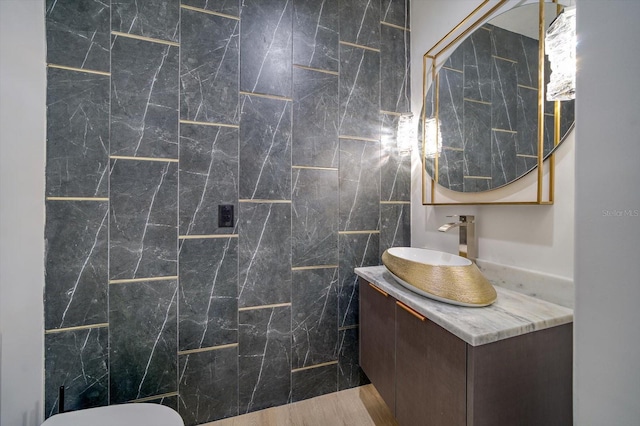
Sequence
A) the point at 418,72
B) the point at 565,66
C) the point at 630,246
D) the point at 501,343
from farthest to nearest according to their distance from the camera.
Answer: the point at 418,72 → the point at 565,66 → the point at 501,343 → the point at 630,246

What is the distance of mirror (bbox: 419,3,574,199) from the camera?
1096 millimetres

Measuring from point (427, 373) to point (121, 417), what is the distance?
1.22 m

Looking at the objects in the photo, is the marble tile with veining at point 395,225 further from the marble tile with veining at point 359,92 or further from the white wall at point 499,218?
the marble tile with veining at point 359,92

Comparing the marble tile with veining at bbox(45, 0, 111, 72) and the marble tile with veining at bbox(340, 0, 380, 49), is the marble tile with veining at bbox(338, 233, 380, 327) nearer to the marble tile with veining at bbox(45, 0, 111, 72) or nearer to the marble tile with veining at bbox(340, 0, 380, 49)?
the marble tile with veining at bbox(340, 0, 380, 49)

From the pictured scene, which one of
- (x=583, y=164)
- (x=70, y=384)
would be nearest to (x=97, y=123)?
(x=70, y=384)

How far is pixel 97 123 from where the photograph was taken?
1258mm

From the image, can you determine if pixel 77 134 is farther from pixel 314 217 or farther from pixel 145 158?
pixel 314 217

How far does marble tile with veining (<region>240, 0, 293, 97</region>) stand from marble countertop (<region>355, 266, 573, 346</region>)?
4.50 ft

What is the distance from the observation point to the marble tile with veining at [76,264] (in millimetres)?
1206

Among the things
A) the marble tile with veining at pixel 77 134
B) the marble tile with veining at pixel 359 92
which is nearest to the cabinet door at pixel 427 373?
the marble tile with veining at pixel 359 92

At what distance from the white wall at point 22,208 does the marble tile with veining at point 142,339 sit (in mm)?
291

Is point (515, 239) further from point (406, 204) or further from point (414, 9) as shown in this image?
point (414, 9)

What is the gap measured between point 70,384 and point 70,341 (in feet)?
0.70

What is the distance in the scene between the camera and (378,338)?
134cm
